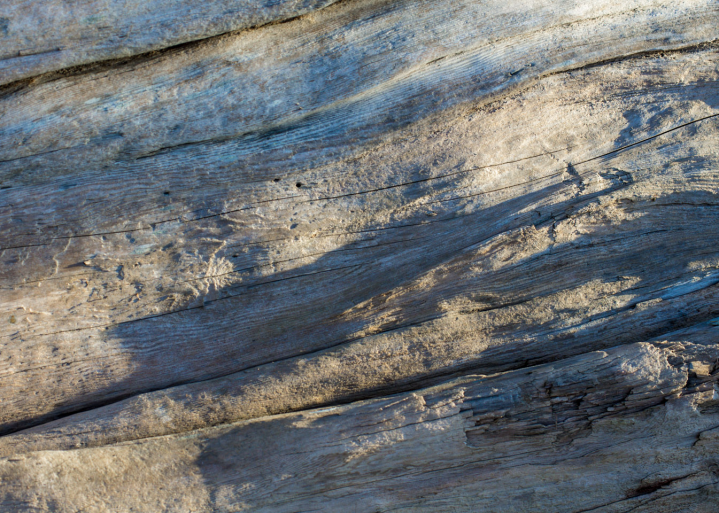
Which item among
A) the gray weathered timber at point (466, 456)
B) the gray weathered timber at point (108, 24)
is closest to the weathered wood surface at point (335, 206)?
the gray weathered timber at point (108, 24)

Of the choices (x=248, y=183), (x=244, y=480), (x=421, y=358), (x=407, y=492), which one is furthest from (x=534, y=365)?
(x=248, y=183)

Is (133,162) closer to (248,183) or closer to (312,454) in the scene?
(248,183)

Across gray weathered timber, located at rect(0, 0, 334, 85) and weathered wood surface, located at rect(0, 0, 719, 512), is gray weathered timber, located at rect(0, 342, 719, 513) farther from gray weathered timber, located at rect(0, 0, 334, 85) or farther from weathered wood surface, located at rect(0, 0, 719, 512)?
gray weathered timber, located at rect(0, 0, 334, 85)

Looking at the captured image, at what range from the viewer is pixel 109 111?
8.08 feet

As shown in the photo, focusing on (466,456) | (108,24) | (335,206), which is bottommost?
(466,456)

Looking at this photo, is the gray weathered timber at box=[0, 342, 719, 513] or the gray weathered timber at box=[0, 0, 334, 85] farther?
the gray weathered timber at box=[0, 0, 334, 85]

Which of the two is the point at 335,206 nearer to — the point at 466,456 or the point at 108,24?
the point at 466,456

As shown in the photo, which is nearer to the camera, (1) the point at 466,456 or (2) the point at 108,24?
(1) the point at 466,456

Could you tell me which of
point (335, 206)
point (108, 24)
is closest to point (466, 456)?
point (335, 206)

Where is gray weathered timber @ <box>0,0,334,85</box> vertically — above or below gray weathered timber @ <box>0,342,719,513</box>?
above

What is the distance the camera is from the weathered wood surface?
93.7 inches

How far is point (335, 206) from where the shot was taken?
2.43 meters

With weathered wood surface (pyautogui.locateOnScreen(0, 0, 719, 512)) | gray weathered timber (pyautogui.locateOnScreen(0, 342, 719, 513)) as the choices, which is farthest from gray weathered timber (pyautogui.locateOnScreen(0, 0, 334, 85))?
gray weathered timber (pyautogui.locateOnScreen(0, 342, 719, 513))

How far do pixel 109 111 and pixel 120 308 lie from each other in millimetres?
1052
